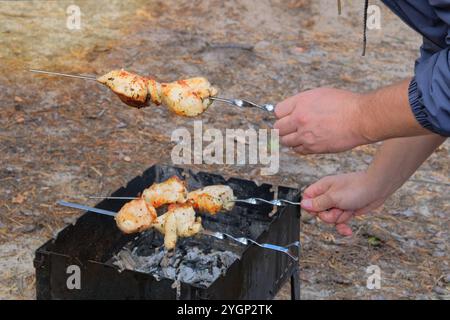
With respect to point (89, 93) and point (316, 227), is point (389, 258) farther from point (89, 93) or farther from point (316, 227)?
point (89, 93)

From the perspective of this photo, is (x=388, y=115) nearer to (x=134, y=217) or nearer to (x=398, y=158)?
(x=398, y=158)

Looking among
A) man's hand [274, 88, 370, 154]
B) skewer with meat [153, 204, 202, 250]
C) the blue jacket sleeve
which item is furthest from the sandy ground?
the blue jacket sleeve

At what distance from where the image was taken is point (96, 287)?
→ 318cm

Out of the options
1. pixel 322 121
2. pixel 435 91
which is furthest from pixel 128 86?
pixel 435 91

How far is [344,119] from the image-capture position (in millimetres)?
2881

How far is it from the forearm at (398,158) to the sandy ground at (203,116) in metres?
1.19

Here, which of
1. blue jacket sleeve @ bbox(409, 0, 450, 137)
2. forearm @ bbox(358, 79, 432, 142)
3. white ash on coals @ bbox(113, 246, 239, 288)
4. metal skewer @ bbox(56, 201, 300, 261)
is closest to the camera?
blue jacket sleeve @ bbox(409, 0, 450, 137)

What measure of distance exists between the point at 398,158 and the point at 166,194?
1.08 meters

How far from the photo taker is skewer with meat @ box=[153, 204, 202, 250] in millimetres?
3510

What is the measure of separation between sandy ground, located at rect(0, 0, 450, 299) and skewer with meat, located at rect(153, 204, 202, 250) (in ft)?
3.85

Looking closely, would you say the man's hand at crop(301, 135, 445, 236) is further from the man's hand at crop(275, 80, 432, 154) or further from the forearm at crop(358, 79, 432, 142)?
the forearm at crop(358, 79, 432, 142)

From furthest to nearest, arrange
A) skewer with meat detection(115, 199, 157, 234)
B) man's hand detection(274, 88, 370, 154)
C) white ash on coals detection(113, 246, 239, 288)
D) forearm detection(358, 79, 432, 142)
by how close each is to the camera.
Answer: white ash on coals detection(113, 246, 239, 288) < skewer with meat detection(115, 199, 157, 234) < man's hand detection(274, 88, 370, 154) < forearm detection(358, 79, 432, 142)

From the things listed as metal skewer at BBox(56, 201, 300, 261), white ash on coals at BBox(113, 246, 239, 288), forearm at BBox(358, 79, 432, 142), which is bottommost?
white ash on coals at BBox(113, 246, 239, 288)

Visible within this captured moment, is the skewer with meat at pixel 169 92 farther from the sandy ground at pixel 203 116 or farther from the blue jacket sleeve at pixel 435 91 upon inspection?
the sandy ground at pixel 203 116
